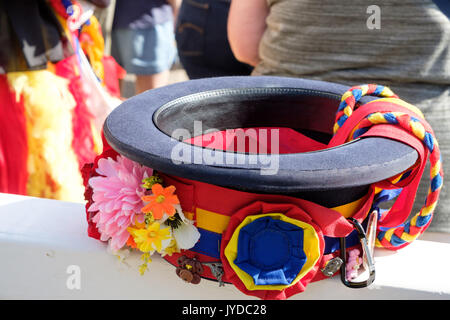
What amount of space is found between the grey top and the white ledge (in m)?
0.36

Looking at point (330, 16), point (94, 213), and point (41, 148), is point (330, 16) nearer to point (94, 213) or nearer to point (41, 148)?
point (94, 213)

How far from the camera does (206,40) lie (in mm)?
2041

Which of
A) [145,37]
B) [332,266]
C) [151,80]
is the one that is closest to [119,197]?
[332,266]

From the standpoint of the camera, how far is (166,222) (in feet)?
2.80

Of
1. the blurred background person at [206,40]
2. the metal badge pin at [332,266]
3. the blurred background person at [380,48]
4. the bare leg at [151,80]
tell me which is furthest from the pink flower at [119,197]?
the bare leg at [151,80]

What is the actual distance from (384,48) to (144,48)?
1.68 meters

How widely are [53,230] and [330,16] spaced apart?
2.49 feet

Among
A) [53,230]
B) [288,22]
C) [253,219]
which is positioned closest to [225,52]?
[288,22]

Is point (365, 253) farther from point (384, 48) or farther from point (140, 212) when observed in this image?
point (384, 48)

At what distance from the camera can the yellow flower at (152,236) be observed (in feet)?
2.76

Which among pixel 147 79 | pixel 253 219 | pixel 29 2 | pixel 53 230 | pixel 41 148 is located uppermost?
pixel 29 2

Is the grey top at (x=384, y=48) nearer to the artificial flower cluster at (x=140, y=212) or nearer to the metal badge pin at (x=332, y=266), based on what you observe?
the metal badge pin at (x=332, y=266)

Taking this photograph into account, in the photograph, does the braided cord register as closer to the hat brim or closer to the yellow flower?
the hat brim

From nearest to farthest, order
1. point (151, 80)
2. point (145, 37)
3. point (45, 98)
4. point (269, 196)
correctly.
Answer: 1. point (269, 196)
2. point (45, 98)
3. point (145, 37)
4. point (151, 80)
